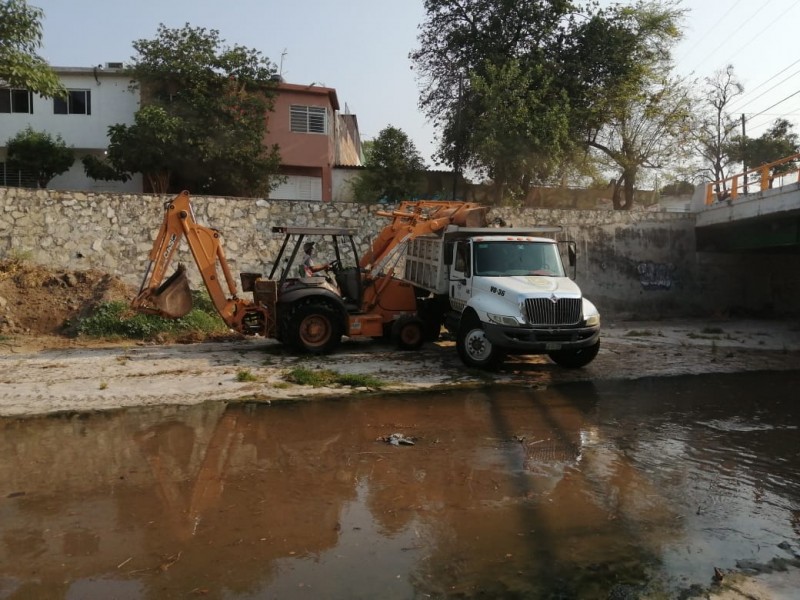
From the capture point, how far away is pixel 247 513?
5.25 metres

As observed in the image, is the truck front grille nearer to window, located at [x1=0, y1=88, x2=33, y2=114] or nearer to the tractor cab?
the tractor cab

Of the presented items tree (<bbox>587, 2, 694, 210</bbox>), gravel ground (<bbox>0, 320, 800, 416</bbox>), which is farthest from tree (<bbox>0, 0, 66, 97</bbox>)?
tree (<bbox>587, 2, 694, 210</bbox>)

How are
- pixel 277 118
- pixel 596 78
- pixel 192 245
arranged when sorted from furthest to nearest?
pixel 277 118 → pixel 596 78 → pixel 192 245

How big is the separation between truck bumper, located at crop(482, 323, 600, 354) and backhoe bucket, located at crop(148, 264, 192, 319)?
18.6 feet

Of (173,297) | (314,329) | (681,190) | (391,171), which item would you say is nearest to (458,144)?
(391,171)

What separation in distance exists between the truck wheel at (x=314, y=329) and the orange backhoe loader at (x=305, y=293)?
19 millimetres

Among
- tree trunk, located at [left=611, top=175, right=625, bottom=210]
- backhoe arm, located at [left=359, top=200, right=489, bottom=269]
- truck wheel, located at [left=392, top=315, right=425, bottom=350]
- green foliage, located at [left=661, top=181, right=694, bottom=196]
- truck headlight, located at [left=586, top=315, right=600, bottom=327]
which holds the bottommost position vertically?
truck wheel, located at [left=392, top=315, right=425, bottom=350]

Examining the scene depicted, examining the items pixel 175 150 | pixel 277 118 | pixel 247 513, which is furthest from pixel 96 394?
pixel 277 118

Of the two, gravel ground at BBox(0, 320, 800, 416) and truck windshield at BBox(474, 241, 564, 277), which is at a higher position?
truck windshield at BBox(474, 241, 564, 277)

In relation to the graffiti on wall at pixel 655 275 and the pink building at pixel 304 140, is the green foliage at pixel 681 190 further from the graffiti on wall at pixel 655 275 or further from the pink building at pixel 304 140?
the pink building at pixel 304 140

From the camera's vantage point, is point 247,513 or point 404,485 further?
point 404,485

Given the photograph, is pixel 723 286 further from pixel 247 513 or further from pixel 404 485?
pixel 247 513

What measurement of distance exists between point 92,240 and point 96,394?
8.30 metres

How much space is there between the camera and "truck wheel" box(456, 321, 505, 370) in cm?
1123
